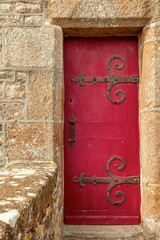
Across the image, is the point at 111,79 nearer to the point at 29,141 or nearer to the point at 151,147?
the point at 151,147

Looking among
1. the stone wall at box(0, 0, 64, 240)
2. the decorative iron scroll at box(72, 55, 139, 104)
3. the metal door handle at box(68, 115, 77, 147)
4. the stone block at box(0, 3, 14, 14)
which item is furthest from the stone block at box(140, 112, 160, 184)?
the stone block at box(0, 3, 14, 14)

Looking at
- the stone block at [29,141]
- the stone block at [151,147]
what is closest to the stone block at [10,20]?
the stone block at [29,141]

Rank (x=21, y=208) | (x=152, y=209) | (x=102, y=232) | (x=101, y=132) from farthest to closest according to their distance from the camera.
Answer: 1. (x=101, y=132)
2. (x=102, y=232)
3. (x=152, y=209)
4. (x=21, y=208)

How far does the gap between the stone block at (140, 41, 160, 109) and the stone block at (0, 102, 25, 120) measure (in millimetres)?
1188

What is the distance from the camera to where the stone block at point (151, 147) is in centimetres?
202

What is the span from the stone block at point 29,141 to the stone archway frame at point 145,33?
0.94 meters

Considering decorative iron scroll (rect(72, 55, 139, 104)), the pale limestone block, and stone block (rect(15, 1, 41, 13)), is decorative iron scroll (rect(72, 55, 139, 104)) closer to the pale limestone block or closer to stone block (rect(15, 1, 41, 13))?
the pale limestone block

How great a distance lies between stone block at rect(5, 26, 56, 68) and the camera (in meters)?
2.07

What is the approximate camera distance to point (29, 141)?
2043 mm

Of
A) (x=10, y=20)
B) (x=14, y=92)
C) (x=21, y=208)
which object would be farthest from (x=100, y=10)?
(x=21, y=208)

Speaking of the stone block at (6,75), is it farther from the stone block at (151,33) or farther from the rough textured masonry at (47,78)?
the stone block at (151,33)

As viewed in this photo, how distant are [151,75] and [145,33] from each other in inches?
17.0

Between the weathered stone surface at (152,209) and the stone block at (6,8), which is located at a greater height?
the stone block at (6,8)

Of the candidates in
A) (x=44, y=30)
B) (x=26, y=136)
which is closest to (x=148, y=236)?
(x=26, y=136)
